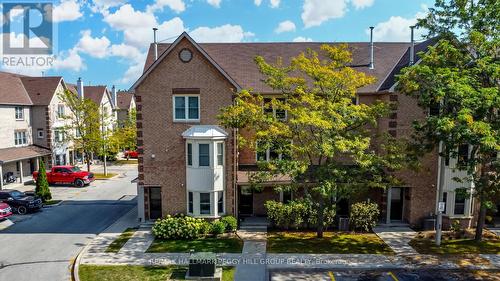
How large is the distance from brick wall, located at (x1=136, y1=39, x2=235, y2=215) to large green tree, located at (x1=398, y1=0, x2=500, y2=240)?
35.0 ft

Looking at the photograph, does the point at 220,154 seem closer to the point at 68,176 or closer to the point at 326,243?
the point at 326,243

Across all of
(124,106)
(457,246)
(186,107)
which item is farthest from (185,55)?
(124,106)

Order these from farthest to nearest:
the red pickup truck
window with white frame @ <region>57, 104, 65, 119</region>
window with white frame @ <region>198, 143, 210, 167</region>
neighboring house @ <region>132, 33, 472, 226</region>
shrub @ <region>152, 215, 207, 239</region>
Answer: window with white frame @ <region>57, 104, 65, 119</region>, the red pickup truck, window with white frame @ <region>198, 143, 210, 167</region>, neighboring house @ <region>132, 33, 472, 226</region>, shrub @ <region>152, 215, 207, 239</region>

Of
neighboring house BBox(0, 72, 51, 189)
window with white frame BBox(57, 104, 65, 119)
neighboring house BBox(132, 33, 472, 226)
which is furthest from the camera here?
window with white frame BBox(57, 104, 65, 119)

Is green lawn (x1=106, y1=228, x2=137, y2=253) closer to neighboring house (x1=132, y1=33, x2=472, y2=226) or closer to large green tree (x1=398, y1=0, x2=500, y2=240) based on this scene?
neighboring house (x1=132, y1=33, x2=472, y2=226)

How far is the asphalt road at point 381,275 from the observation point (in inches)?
625

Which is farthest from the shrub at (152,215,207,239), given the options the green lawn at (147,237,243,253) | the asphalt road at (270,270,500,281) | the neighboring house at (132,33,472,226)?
the asphalt road at (270,270,500,281)

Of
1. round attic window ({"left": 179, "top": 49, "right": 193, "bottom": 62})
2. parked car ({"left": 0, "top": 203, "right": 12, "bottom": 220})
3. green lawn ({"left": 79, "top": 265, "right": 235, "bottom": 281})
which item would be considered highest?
round attic window ({"left": 179, "top": 49, "right": 193, "bottom": 62})

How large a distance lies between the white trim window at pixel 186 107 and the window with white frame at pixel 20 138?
88.4ft

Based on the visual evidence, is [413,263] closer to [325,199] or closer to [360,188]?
[360,188]

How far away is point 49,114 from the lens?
4206 centimetres

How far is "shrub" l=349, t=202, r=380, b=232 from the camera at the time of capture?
71.5 ft

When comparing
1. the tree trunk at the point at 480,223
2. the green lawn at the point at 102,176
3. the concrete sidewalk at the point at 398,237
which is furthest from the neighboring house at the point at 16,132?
the tree trunk at the point at 480,223

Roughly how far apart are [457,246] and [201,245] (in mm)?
13976
